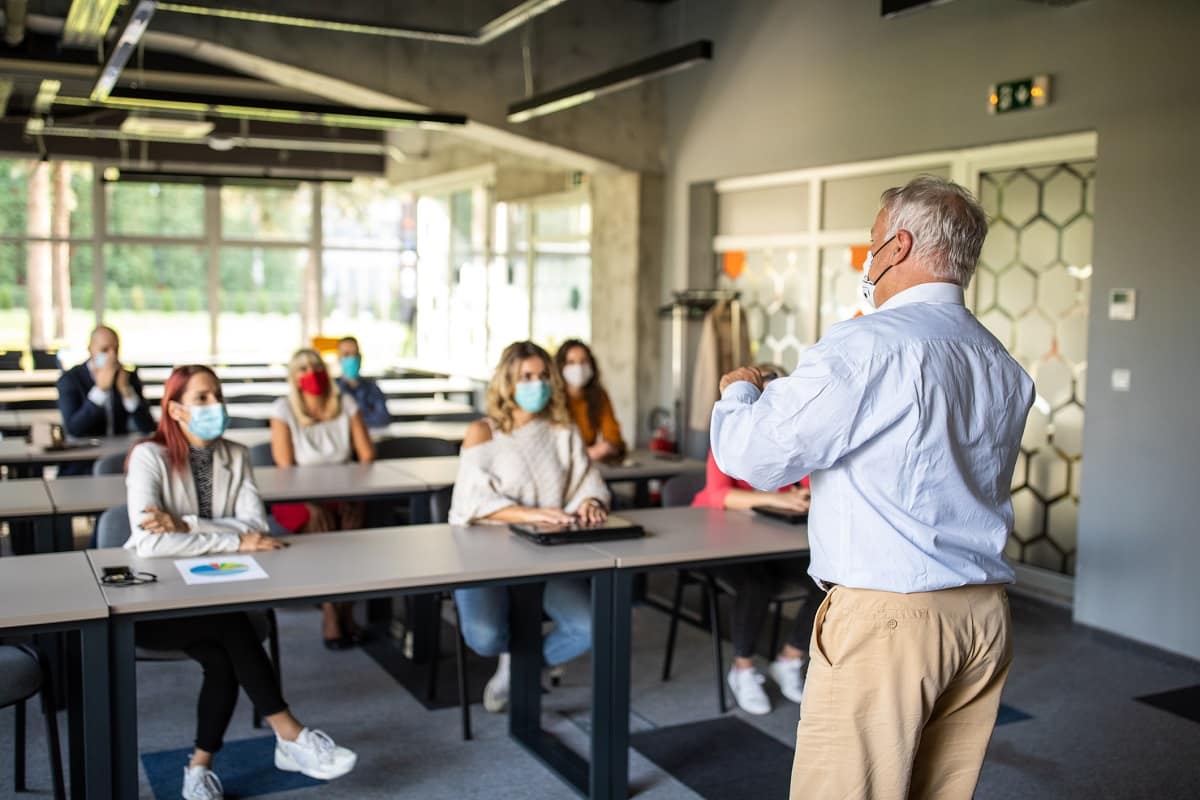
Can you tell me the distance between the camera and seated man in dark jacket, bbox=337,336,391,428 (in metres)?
7.15

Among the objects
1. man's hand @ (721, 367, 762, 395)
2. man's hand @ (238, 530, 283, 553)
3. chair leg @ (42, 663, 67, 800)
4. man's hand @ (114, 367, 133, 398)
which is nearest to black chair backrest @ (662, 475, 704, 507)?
man's hand @ (238, 530, 283, 553)

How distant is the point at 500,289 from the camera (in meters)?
12.8

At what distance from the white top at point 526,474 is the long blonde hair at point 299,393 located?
171 cm

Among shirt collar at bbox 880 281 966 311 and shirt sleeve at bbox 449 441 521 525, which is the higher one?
shirt collar at bbox 880 281 966 311

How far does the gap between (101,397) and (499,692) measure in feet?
10.4

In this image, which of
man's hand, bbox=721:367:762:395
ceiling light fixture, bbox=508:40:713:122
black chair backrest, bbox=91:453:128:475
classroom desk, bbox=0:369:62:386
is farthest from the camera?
classroom desk, bbox=0:369:62:386

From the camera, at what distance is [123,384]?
6379 mm

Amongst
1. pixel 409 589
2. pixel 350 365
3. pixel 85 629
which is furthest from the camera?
pixel 350 365

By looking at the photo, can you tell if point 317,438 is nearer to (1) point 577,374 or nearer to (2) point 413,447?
(2) point 413,447

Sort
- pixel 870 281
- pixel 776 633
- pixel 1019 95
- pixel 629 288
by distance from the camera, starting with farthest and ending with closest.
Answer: pixel 629 288
pixel 1019 95
pixel 776 633
pixel 870 281

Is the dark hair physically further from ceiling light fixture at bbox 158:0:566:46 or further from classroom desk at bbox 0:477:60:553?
classroom desk at bbox 0:477:60:553

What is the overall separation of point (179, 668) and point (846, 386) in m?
3.60

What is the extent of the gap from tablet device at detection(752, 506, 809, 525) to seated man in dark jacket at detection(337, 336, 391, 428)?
3.48 m

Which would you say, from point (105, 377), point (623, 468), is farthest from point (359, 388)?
point (623, 468)
